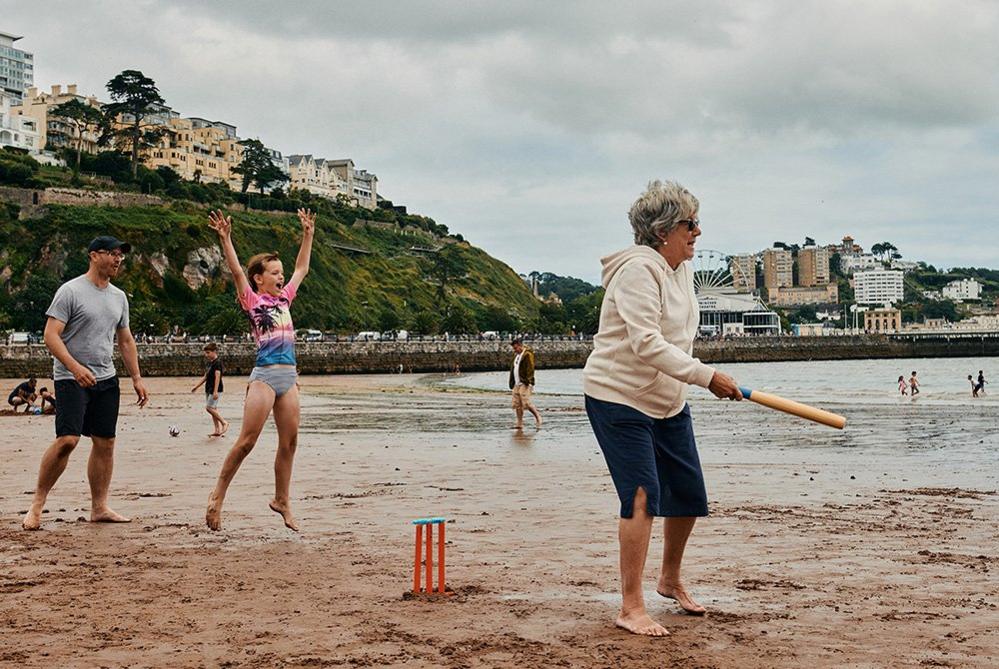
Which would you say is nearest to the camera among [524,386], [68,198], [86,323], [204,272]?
[86,323]

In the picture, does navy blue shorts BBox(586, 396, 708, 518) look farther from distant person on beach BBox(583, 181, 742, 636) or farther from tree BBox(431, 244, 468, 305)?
tree BBox(431, 244, 468, 305)

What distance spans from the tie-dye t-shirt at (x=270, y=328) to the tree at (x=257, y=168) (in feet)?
468

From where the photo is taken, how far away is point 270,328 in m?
7.25

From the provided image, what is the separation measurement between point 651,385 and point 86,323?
4.49 metres

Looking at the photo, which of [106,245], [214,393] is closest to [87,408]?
[106,245]

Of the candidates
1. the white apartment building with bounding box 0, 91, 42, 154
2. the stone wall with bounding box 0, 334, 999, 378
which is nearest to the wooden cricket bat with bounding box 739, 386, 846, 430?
the stone wall with bounding box 0, 334, 999, 378

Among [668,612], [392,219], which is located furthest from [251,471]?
[392,219]

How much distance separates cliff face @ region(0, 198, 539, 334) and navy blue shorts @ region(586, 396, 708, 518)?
79.2 metres

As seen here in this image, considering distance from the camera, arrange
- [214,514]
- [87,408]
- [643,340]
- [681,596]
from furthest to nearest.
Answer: [87,408], [214,514], [681,596], [643,340]

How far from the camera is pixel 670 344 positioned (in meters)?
4.73

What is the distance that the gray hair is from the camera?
493cm

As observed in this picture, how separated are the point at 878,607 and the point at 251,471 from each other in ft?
24.5

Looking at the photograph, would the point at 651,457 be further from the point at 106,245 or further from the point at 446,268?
the point at 446,268

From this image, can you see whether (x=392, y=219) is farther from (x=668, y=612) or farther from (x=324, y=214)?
(x=668, y=612)
